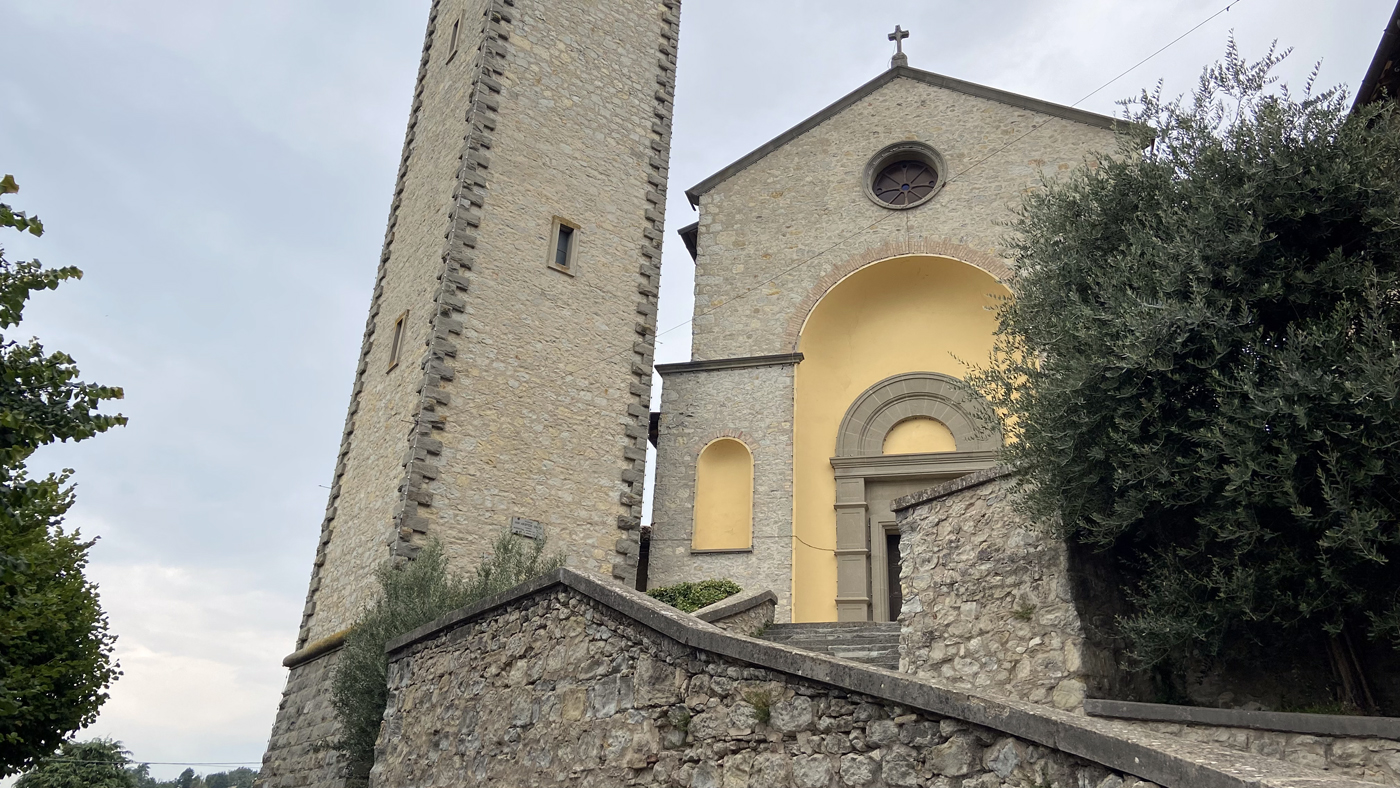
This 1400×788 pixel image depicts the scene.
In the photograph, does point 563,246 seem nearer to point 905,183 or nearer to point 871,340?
point 871,340

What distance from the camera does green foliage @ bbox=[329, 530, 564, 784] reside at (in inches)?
344

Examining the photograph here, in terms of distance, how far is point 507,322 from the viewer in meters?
12.5

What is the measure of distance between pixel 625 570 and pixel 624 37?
813 centimetres

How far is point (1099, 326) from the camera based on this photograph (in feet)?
20.3

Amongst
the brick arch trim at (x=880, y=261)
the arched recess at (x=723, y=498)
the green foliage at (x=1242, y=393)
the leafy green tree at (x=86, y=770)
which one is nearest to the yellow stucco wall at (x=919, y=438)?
the brick arch trim at (x=880, y=261)

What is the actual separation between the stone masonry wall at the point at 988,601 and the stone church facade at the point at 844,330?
18.4 feet

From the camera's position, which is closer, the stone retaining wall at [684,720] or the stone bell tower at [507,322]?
the stone retaining wall at [684,720]

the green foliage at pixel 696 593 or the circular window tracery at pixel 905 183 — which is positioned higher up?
the circular window tracery at pixel 905 183

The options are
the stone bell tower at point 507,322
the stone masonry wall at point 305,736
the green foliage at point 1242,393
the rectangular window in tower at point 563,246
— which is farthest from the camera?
the rectangular window in tower at point 563,246

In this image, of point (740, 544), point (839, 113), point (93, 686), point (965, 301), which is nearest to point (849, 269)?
point (965, 301)

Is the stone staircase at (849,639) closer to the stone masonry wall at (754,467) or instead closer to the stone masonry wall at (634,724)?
the stone masonry wall at (634,724)

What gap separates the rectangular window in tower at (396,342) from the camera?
13000 mm

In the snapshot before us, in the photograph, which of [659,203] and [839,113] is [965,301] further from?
[659,203]

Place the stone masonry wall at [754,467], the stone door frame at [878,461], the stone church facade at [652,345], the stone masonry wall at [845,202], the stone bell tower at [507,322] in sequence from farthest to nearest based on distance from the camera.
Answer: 1. the stone masonry wall at [845,202]
2. the stone door frame at [878,461]
3. the stone masonry wall at [754,467]
4. the stone bell tower at [507,322]
5. the stone church facade at [652,345]
